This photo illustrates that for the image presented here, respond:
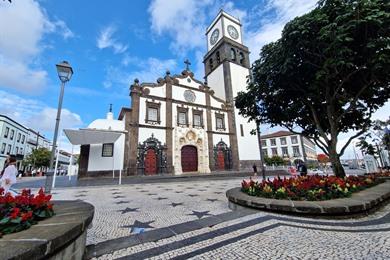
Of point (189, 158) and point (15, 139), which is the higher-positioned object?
point (15, 139)

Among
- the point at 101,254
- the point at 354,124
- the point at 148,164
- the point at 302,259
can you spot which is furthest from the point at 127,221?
the point at 148,164

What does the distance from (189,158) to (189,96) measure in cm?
709

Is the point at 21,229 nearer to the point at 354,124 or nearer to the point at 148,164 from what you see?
the point at 354,124

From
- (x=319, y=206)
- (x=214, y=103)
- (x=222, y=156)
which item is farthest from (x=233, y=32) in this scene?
(x=319, y=206)

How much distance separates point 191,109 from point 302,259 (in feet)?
62.9

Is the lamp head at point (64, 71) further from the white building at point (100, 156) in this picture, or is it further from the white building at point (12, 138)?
the white building at point (12, 138)

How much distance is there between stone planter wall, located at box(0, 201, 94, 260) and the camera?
1.39 m

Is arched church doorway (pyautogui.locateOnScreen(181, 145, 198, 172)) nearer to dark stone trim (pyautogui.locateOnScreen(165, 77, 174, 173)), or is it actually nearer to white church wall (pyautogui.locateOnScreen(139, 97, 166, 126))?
dark stone trim (pyautogui.locateOnScreen(165, 77, 174, 173))

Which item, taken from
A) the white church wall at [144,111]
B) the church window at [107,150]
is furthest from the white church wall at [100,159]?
the white church wall at [144,111]

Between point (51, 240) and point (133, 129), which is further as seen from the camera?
point (133, 129)

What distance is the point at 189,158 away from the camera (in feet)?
65.5

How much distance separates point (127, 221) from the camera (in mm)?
3986

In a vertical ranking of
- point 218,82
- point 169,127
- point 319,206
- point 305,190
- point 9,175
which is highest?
point 218,82

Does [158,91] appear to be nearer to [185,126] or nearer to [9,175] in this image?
[185,126]
